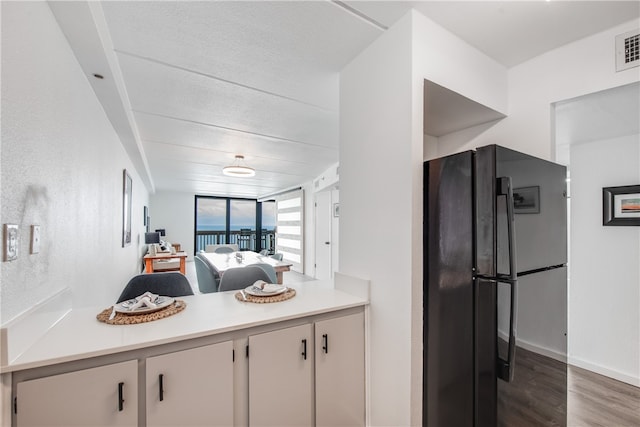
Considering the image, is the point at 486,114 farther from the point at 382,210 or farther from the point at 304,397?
the point at 304,397

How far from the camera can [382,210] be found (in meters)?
1.64

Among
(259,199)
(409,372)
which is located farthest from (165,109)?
(259,199)

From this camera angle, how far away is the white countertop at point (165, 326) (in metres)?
1.00

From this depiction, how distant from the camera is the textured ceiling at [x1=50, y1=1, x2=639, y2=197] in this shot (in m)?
1.43

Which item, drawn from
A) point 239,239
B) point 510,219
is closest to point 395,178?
point 510,219

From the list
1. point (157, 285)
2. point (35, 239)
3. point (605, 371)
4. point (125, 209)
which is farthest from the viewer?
point (125, 209)

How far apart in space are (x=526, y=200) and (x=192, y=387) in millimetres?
1841

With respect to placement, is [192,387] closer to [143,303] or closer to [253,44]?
[143,303]

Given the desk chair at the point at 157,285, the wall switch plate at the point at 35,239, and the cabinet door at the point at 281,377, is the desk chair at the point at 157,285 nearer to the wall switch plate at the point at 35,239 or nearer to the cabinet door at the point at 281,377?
the wall switch plate at the point at 35,239

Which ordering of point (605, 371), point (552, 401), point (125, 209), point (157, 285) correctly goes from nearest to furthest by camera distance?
point (552, 401) → point (157, 285) → point (605, 371) → point (125, 209)

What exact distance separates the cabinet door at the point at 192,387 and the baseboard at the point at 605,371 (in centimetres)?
331

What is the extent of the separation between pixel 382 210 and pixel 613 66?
1.51 metres

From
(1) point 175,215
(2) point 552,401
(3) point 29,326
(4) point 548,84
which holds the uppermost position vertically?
(4) point 548,84

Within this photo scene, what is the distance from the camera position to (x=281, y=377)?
4.61ft
